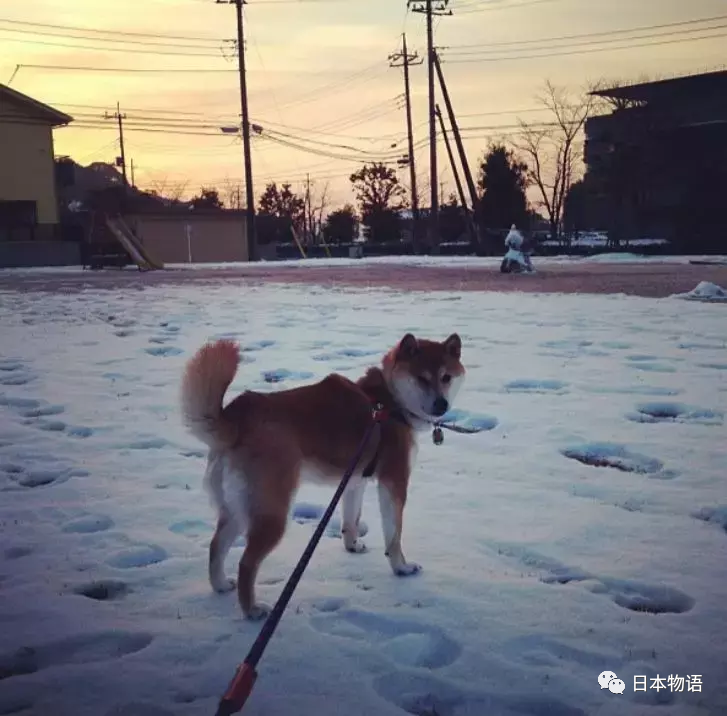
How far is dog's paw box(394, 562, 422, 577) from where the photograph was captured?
3146mm

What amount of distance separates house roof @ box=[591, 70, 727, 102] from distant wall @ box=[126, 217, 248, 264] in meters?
25.2

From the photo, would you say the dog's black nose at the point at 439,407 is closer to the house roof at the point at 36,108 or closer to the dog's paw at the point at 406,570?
the dog's paw at the point at 406,570

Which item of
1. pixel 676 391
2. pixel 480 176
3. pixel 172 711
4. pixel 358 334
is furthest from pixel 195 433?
pixel 480 176

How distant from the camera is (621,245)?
41.1 m

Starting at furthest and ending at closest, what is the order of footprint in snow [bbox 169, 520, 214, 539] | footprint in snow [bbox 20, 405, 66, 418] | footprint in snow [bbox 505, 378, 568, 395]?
footprint in snow [bbox 505, 378, 568, 395], footprint in snow [bbox 20, 405, 66, 418], footprint in snow [bbox 169, 520, 214, 539]

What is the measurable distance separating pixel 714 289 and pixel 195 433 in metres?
13.0

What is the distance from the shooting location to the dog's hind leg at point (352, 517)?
11.2ft

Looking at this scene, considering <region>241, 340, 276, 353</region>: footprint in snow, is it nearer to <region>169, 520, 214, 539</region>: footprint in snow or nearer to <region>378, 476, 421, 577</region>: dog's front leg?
<region>169, 520, 214, 539</region>: footprint in snow

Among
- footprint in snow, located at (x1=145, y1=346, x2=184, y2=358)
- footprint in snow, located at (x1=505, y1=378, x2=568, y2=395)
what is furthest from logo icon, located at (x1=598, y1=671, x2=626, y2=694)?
footprint in snow, located at (x1=145, y1=346, x2=184, y2=358)

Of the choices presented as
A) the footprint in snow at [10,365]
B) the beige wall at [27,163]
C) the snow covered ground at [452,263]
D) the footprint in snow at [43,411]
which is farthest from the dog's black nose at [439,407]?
the beige wall at [27,163]

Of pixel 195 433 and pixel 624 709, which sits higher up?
pixel 195 433

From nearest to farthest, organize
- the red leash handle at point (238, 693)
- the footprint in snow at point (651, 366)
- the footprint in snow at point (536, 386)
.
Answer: the red leash handle at point (238, 693), the footprint in snow at point (536, 386), the footprint in snow at point (651, 366)

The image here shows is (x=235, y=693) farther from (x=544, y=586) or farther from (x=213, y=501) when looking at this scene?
(x=544, y=586)

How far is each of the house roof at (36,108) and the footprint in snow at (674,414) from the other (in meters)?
39.6
